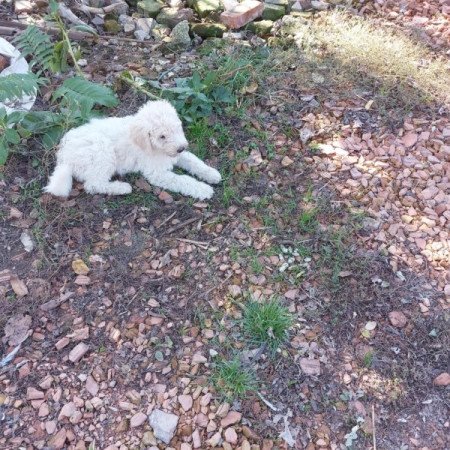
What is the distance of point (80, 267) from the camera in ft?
10.2

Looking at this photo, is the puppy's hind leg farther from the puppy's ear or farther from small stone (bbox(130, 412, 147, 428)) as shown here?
small stone (bbox(130, 412, 147, 428))

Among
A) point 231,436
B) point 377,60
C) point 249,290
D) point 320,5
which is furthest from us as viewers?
point 320,5

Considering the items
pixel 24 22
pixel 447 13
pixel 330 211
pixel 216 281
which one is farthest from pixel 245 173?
pixel 447 13

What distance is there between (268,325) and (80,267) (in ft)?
3.99

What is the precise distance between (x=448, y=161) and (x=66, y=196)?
9.03 feet

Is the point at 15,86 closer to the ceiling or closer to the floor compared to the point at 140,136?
closer to the ceiling

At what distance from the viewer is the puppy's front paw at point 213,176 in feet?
11.5

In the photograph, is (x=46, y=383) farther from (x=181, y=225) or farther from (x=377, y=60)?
(x=377, y=60)

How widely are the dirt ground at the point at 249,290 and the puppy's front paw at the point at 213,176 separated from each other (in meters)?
0.08

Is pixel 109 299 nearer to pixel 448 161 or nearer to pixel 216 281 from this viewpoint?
pixel 216 281

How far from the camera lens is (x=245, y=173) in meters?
3.62

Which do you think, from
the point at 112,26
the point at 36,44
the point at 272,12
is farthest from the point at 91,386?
the point at 272,12

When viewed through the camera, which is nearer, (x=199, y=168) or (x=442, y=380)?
(x=442, y=380)

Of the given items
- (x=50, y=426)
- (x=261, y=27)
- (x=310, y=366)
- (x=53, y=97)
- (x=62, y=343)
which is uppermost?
(x=261, y=27)
